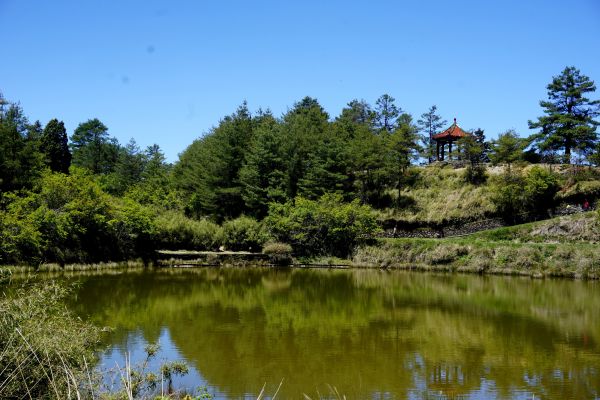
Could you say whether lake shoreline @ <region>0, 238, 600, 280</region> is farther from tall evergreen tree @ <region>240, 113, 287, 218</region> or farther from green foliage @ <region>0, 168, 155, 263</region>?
tall evergreen tree @ <region>240, 113, 287, 218</region>

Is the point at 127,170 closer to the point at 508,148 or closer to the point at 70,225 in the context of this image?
the point at 70,225

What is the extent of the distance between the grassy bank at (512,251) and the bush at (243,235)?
7.59 metres

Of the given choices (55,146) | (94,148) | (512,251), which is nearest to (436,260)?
(512,251)

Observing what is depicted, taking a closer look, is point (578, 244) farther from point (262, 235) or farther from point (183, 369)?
point (183, 369)

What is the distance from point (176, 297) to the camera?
2367 centimetres

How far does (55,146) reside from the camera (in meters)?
45.6

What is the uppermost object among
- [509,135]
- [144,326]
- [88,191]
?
[509,135]

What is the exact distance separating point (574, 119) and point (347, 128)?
72.8 ft

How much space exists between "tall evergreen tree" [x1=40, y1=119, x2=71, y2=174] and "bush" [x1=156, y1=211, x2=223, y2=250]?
12231 mm

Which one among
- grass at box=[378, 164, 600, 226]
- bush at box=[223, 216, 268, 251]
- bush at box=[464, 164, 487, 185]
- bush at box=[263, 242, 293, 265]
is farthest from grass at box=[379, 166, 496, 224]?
bush at box=[223, 216, 268, 251]

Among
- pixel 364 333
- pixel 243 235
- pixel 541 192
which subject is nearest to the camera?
pixel 364 333

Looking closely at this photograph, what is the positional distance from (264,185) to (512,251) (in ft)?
68.6

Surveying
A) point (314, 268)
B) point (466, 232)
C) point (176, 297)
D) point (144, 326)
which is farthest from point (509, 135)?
point (144, 326)

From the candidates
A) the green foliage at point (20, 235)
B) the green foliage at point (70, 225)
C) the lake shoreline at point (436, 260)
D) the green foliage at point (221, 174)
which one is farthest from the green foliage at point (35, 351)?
the green foliage at point (221, 174)
